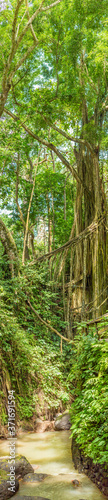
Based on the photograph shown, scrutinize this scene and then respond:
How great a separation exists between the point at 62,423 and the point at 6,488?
97.3 inches

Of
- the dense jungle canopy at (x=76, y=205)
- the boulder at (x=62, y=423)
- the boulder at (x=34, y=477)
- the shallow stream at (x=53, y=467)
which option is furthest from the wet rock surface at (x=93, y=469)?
the boulder at (x=62, y=423)

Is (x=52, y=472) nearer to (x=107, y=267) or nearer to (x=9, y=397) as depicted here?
(x=9, y=397)

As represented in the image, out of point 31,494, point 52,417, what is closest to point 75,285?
point 52,417

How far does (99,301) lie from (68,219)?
334 centimetres

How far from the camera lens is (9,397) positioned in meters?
4.56

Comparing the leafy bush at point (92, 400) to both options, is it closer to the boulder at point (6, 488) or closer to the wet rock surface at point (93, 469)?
the wet rock surface at point (93, 469)

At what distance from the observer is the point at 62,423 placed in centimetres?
507

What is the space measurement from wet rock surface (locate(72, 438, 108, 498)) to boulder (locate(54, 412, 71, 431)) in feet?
5.57

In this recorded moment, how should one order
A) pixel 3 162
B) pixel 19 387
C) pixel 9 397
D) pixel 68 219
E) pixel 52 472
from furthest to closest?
pixel 68 219
pixel 3 162
pixel 19 387
pixel 9 397
pixel 52 472

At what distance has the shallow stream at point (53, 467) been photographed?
274cm

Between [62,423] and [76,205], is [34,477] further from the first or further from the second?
[76,205]

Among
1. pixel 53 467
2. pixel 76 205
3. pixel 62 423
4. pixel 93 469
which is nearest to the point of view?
pixel 93 469

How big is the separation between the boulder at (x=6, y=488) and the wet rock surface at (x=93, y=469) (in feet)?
1.88

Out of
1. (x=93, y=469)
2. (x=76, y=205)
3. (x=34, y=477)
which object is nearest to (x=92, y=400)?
(x=93, y=469)
